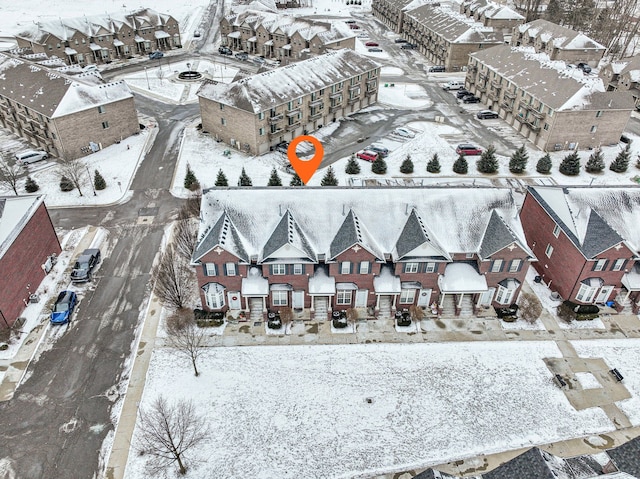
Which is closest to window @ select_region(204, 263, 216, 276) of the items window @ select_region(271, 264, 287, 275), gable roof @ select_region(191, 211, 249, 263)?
gable roof @ select_region(191, 211, 249, 263)

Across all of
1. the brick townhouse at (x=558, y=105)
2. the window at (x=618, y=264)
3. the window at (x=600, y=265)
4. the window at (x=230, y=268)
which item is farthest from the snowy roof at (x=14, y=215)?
the brick townhouse at (x=558, y=105)

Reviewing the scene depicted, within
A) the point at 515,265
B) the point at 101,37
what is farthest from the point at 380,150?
the point at 101,37

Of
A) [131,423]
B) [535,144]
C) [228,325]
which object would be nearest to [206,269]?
[228,325]

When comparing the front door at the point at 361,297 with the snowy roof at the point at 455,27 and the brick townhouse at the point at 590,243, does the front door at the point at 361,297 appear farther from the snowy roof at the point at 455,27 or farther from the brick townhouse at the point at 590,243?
the snowy roof at the point at 455,27

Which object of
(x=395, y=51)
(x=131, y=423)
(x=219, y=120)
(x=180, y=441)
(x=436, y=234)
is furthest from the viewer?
(x=395, y=51)

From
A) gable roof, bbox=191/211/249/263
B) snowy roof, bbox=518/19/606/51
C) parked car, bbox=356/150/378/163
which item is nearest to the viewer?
gable roof, bbox=191/211/249/263

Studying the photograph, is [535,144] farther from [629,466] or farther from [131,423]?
[131,423]

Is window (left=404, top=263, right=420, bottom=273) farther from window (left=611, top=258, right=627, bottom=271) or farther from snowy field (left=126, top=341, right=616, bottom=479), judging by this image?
window (left=611, top=258, right=627, bottom=271)
